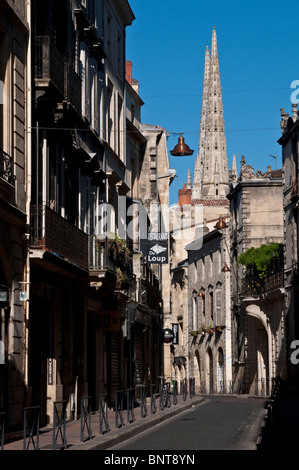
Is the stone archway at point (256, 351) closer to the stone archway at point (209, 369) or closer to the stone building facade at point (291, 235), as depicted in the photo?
the stone building facade at point (291, 235)

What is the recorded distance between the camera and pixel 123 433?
20.6 meters

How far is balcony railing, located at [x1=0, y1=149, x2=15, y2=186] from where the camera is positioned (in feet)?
63.9

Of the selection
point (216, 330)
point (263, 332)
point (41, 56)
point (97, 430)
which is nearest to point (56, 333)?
point (97, 430)

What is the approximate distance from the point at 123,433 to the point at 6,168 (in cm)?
603

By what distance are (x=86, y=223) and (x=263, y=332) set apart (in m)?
34.4

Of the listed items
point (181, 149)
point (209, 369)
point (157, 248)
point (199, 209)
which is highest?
point (199, 209)

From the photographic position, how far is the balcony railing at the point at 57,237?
70.1 ft

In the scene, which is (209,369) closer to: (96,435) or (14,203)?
(96,435)

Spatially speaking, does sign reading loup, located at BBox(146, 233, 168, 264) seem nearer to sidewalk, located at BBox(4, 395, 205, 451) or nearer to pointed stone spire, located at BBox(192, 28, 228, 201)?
sidewalk, located at BBox(4, 395, 205, 451)

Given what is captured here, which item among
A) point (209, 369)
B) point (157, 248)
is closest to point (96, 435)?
point (157, 248)

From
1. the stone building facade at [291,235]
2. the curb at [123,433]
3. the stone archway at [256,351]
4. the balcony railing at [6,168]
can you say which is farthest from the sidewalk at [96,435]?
the stone archway at [256,351]

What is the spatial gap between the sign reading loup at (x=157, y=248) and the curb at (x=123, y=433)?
9.69 meters

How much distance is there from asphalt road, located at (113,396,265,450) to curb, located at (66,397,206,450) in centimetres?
18
